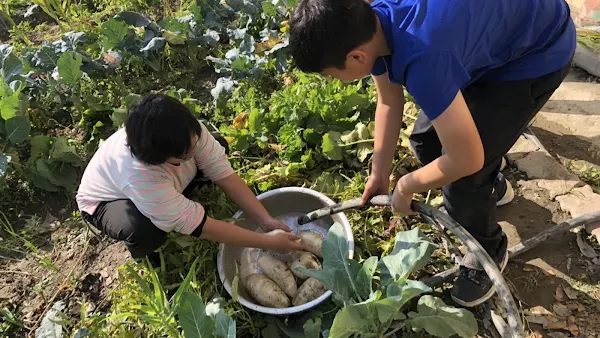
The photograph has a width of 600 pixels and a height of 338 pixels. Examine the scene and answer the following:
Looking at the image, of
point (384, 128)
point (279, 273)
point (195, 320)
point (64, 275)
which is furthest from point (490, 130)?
point (64, 275)

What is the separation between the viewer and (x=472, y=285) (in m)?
1.82

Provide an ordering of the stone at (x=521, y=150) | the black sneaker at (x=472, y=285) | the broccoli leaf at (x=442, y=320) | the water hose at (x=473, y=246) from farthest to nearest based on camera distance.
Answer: the stone at (x=521, y=150) → the black sneaker at (x=472, y=285) → the broccoli leaf at (x=442, y=320) → the water hose at (x=473, y=246)

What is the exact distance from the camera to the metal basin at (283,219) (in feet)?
6.47

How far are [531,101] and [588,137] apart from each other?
45.9 inches

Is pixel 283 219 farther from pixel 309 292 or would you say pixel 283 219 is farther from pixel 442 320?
pixel 442 320

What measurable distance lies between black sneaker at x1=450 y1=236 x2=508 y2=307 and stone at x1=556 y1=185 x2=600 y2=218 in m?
0.53

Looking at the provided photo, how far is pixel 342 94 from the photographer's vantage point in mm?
2496

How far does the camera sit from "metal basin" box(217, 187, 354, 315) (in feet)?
6.47

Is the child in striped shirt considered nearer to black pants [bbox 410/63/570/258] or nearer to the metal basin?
the metal basin

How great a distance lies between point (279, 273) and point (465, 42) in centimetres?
118

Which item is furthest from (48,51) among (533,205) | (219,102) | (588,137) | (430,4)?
(588,137)

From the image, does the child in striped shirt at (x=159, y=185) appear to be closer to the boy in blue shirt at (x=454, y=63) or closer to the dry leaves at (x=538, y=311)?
the boy in blue shirt at (x=454, y=63)

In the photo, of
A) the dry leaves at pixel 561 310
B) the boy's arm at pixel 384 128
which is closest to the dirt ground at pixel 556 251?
the dry leaves at pixel 561 310

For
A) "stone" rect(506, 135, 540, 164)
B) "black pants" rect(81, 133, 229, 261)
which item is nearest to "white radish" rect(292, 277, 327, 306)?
"black pants" rect(81, 133, 229, 261)
